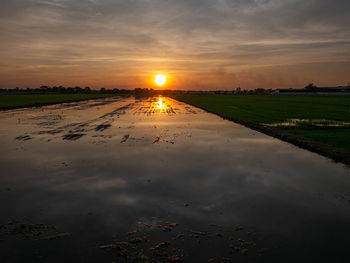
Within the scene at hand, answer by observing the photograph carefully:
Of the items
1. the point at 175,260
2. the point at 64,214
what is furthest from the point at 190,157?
the point at 175,260

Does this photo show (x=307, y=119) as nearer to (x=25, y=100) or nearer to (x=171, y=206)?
(x=171, y=206)

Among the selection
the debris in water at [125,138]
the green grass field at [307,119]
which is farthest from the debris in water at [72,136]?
the green grass field at [307,119]

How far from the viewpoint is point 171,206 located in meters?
8.22

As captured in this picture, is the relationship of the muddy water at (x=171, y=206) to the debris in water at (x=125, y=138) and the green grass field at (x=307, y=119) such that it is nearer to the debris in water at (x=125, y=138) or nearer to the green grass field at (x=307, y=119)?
the debris in water at (x=125, y=138)

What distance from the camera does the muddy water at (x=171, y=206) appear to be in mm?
5957

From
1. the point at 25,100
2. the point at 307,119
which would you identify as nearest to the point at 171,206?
the point at 307,119

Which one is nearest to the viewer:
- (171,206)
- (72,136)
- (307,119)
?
(171,206)

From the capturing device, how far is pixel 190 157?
14.5 meters

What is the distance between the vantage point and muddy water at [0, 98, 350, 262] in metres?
5.96

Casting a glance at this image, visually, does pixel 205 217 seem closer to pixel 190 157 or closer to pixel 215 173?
pixel 215 173

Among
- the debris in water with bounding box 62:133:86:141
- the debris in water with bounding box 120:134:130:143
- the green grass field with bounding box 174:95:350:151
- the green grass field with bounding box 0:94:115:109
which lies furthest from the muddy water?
the green grass field with bounding box 0:94:115:109

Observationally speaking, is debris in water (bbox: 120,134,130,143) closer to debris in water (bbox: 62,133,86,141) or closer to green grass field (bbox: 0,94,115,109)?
debris in water (bbox: 62,133,86,141)

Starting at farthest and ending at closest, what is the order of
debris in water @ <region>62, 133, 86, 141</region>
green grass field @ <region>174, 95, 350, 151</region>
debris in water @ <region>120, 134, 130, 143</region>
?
green grass field @ <region>174, 95, 350, 151</region>
debris in water @ <region>62, 133, 86, 141</region>
debris in water @ <region>120, 134, 130, 143</region>

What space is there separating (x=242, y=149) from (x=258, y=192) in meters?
7.44
